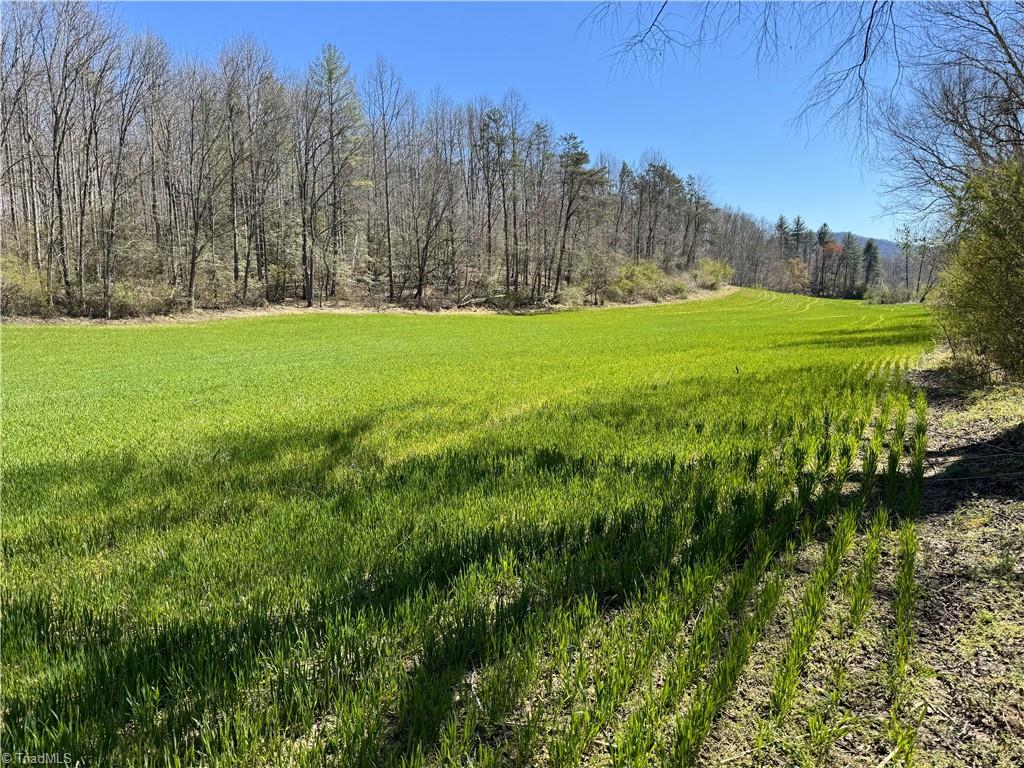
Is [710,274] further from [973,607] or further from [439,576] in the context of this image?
[439,576]

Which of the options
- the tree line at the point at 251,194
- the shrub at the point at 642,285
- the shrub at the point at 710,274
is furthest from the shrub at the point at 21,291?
the shrub at the point at 710,274

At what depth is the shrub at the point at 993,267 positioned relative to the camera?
5.89 m

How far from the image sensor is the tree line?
31188 mm

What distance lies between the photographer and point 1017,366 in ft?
23.0

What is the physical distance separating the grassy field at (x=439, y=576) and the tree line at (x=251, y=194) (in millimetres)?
34958

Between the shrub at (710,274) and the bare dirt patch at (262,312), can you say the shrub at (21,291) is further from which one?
the shrub at (710,274)

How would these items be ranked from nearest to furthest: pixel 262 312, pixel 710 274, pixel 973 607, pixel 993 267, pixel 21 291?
pixel 973 607 → pixel 993 267 → pixel 21 291 → pixel 262 312 → pixel 710 274

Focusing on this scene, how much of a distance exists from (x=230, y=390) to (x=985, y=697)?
1330cm

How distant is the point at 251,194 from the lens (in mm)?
43375

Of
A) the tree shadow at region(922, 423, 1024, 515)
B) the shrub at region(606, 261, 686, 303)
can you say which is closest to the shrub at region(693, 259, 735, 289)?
the shrub at region(606, 261, 686, 303)

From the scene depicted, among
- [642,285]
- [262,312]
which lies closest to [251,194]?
[262,312]

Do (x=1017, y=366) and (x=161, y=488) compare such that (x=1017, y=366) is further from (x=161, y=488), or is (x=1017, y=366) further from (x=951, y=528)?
(x=161, y=488)

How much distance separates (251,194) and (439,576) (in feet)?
164

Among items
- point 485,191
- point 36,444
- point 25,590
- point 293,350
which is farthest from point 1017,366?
point 485,191
